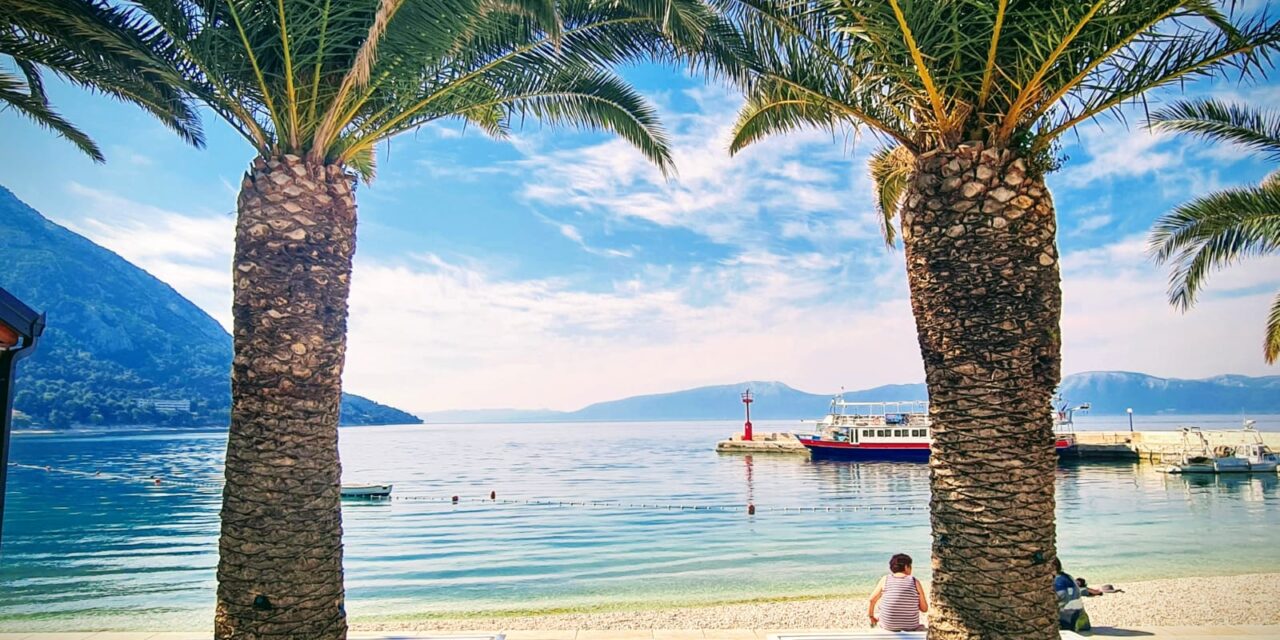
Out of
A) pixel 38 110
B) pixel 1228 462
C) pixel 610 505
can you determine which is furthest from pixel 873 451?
pixel 38 110

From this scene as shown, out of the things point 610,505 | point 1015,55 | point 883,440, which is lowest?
point 610,505

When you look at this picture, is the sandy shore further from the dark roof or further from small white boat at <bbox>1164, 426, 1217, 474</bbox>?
small white boat at <bbox>1164, 426, 1217, 474</bbox>

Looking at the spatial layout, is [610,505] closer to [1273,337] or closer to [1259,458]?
[1273,337]

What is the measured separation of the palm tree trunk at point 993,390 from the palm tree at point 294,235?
2.51 meters

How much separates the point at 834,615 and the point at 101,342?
146425mm

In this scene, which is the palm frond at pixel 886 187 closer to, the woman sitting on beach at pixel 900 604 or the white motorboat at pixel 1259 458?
the woman sitting on beach at pixel 900 604

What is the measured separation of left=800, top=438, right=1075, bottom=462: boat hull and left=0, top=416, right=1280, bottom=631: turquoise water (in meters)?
6.27

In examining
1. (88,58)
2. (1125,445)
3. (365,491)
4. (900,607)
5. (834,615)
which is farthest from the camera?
(1125,445)

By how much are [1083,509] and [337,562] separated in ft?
112

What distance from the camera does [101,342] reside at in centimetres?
12569

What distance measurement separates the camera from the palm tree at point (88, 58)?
6102mm

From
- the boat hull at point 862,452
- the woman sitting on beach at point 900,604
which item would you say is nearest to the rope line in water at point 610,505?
the boat hull at point 862,452

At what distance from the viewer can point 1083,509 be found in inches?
1262

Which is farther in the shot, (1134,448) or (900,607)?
(1134,448)
